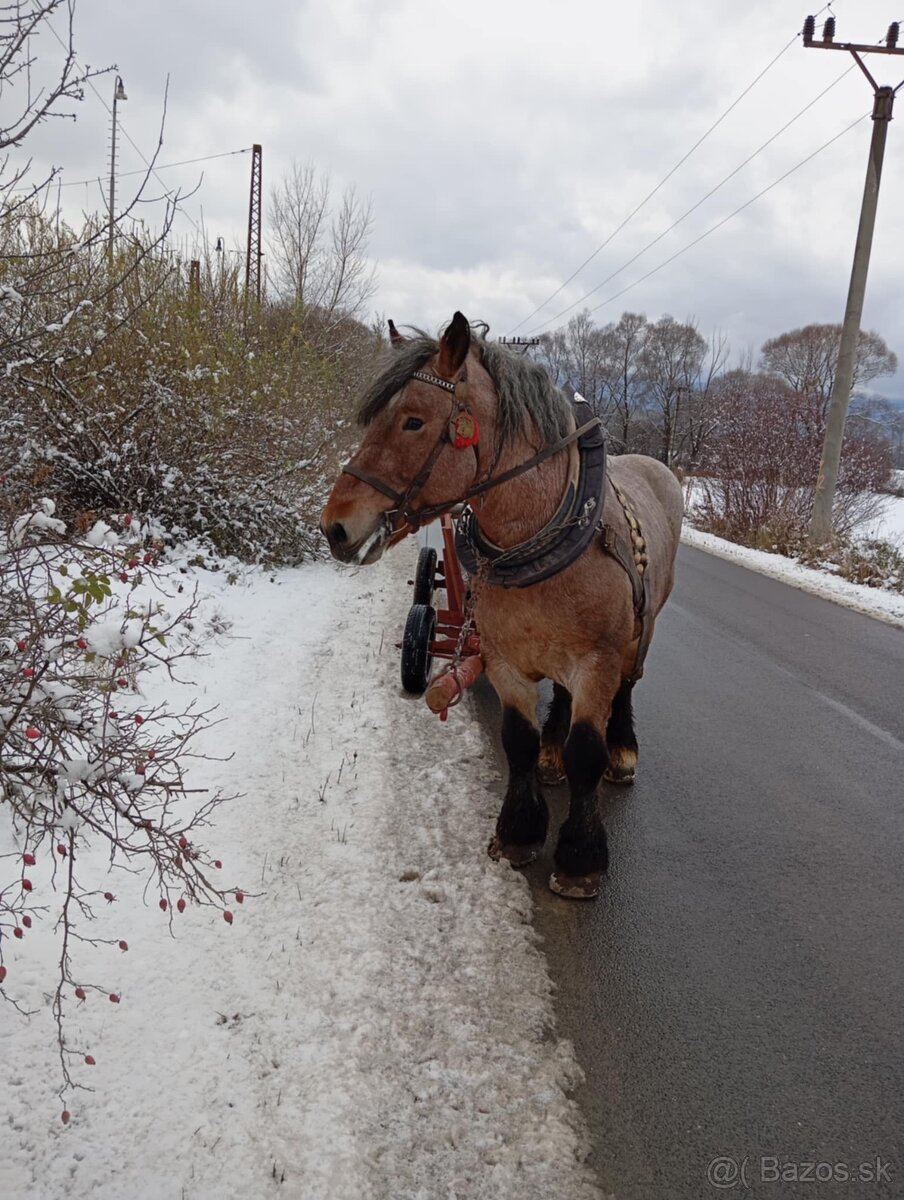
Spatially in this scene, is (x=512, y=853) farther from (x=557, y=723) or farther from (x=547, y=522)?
(x=547, y=522)

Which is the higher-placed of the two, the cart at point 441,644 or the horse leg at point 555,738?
the cart at point 441,644

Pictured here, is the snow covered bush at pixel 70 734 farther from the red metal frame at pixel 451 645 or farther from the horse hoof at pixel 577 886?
the horse hoof at pixel 577 886

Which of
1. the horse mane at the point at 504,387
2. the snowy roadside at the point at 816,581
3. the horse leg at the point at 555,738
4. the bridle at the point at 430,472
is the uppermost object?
the horse mane at the point at 504,387

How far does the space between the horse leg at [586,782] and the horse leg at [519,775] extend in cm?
16

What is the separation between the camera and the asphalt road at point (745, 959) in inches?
72.9

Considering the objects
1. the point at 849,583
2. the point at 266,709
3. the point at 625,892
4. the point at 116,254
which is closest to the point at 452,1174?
the point at 625,892

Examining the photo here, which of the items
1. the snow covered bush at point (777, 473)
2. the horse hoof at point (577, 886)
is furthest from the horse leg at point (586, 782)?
the snow covered bush at point (777, 473)

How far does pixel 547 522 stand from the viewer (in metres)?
2.63

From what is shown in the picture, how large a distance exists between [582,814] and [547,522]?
44.8 inches

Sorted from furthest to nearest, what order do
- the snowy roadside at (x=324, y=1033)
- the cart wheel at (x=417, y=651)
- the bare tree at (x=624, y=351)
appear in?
the bare tree at (x=624, y=351) → the cart wheel at (x=417, y=651) → the snowy roadside at (x=324, y=1033)

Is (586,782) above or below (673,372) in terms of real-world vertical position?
below

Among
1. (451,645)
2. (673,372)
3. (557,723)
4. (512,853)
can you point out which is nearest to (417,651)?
(451,645)

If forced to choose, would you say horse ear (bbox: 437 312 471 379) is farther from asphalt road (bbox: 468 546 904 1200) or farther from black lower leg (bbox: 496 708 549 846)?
asphalt road (bbox: 468 546 904 1200)

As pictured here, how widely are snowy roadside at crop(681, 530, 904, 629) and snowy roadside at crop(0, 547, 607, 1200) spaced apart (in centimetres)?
684
